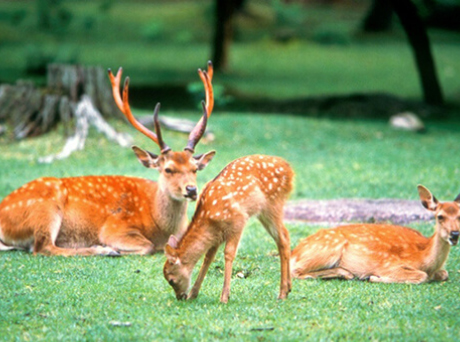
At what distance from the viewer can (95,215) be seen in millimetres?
8539

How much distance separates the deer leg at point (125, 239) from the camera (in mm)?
8344

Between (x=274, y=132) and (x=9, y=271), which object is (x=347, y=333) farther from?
(x=274, y=132)

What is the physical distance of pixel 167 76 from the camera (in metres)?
23.7

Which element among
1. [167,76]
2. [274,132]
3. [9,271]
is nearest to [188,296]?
[9,271]

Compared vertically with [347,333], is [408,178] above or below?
below

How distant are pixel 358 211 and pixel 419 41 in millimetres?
9568

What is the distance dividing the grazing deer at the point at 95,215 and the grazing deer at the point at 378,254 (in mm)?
1496

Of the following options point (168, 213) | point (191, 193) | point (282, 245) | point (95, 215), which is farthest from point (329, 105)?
point (282, 245)

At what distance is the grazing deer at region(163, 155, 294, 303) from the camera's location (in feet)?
20.7

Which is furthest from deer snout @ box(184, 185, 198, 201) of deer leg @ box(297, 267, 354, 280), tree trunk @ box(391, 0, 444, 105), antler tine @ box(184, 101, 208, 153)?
tree trunk @ box(391, 0, 444, 105)

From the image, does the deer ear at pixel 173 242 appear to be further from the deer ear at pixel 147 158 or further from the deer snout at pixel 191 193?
the deer ear at pixel 147 158

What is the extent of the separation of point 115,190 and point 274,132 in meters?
7.02

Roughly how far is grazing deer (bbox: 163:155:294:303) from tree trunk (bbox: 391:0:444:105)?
1239 centimetres

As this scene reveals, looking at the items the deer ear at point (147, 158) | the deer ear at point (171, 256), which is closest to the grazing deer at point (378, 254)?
the deer ear at point (171, 256)
